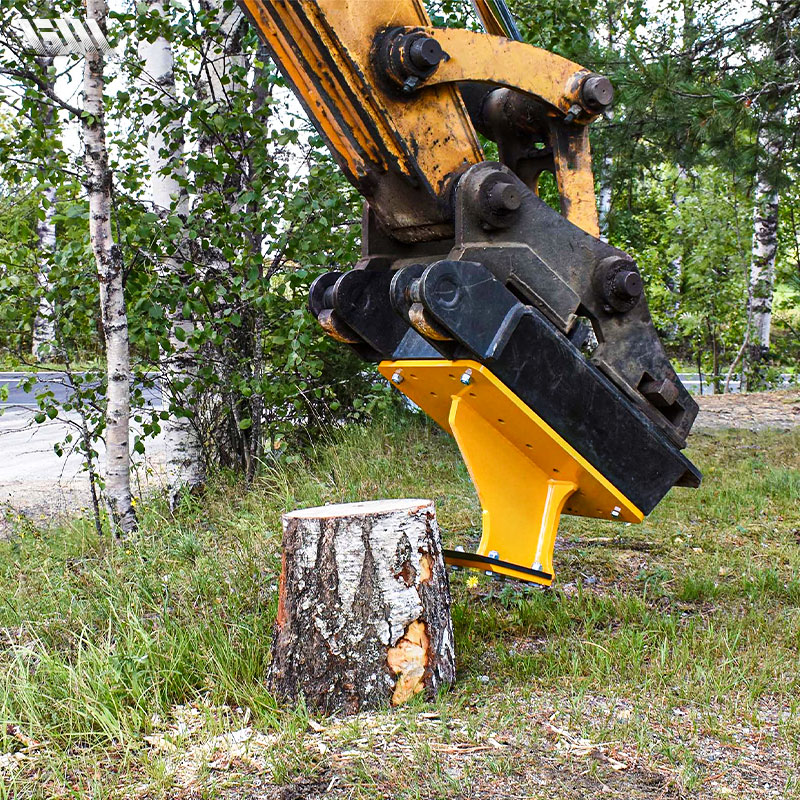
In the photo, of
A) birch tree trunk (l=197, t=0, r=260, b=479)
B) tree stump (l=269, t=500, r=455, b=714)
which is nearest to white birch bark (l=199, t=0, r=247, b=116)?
birch tree trunk (l=197, t=0, r=260, b=479)

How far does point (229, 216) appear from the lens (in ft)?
18.6

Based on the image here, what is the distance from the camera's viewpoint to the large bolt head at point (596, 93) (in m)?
3.41

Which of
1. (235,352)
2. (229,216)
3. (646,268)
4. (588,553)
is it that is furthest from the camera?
(646,268)

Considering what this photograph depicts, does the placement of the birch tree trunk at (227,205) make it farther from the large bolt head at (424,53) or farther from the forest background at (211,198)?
the large bolt head at (424,53)

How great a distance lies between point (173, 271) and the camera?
6242 mm

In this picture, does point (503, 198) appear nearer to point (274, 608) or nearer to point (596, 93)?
point (596, 93)

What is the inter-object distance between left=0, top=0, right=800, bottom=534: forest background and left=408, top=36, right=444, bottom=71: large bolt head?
8.46 feet

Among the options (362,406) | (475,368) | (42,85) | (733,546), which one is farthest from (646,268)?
(475,368)

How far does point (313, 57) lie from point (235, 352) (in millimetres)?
3664

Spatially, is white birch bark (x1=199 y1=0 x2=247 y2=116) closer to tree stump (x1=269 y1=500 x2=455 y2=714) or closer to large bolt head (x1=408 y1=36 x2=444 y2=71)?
large bolt head (x1=408 y1=36 x2=444 y2=71)

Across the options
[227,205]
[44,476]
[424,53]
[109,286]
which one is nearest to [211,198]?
[227,205]

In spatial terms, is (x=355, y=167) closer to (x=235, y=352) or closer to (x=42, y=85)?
(x=42, y=85)

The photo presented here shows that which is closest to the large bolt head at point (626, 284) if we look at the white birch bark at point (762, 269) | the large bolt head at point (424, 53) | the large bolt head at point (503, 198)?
the large bolt head at point (503, 198)

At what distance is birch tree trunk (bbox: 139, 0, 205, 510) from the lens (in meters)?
5.92
